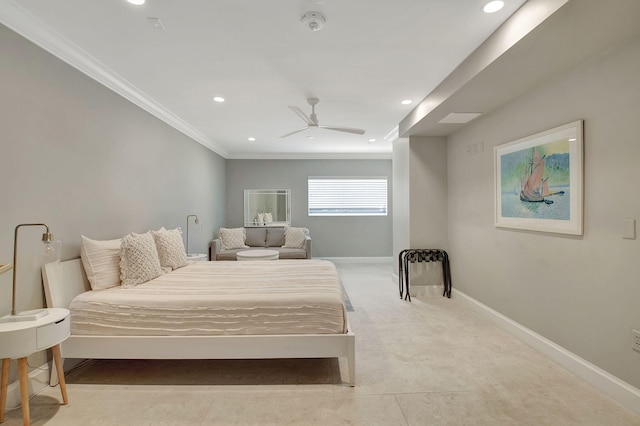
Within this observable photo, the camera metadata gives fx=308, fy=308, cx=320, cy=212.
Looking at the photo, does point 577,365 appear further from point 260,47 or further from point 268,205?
point 268,205

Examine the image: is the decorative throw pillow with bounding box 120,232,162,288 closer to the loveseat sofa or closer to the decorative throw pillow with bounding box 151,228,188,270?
the decorative throw pillow with bounding box 151,228,188,270

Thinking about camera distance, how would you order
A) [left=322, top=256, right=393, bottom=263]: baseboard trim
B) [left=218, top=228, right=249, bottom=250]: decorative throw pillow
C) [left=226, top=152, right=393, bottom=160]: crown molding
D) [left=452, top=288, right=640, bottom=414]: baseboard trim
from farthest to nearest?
[left=322, top=256, right=393, bottom=263]: baseboard trim, [left=226, top=152, right=393, bottom=160]: crown molding, [left=218, top=228, right=249, bottom=250]: decorative throw pillow, [left=452, top=288, right=640, bottom=414]: baseboard trim

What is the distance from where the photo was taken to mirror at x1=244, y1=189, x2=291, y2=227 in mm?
7270

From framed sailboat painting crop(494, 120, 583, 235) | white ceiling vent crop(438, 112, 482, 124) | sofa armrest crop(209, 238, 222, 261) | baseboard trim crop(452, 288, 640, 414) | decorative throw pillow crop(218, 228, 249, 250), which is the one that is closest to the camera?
baseboard trim crop(452, 288, 640, 414)

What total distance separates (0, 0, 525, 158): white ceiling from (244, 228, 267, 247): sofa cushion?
3075 millimetres

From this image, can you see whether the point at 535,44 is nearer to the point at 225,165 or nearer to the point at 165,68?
the point at 165,68

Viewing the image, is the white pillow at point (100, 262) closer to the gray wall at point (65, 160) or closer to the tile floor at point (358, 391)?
the gray wall at point (65, 160)

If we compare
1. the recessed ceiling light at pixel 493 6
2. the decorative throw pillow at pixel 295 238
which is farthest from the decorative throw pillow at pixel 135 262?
the decorative throw pillow at pixel 295 238

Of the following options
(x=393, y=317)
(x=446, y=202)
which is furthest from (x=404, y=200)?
(x=393, y=317)

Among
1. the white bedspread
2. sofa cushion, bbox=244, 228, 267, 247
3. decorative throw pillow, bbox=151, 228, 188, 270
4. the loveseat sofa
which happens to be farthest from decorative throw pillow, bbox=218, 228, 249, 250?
the white bedspread

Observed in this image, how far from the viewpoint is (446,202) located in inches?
184

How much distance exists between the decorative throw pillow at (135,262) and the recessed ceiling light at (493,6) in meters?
3.37

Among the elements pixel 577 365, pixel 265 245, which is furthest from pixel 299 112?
pixel 265 245

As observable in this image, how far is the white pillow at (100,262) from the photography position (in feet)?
8.56
